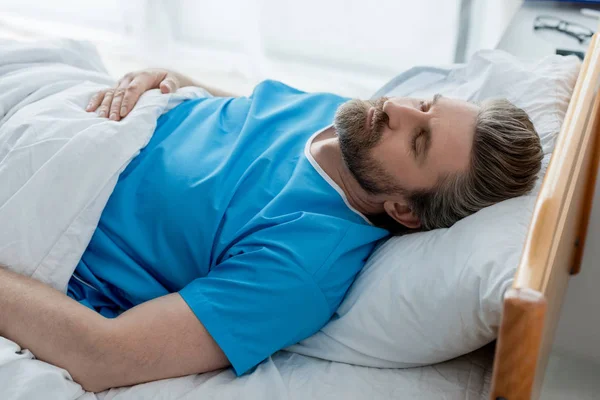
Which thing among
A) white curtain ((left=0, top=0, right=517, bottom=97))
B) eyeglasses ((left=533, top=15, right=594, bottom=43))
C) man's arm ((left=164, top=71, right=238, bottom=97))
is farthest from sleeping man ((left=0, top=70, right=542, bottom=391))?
white curtain ((left=0, top=0, right=517, bottom=97))

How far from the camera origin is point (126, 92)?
4.60ft

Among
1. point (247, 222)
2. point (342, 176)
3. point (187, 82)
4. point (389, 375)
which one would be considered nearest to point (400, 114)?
point (342, 176)

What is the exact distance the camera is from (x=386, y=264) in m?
1.12

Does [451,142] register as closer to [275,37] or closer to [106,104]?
[106,104]

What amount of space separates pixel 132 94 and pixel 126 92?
1cm

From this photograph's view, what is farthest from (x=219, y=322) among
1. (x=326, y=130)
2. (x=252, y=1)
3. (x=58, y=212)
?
(x=252, y=1)

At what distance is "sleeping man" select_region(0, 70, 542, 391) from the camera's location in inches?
41.1

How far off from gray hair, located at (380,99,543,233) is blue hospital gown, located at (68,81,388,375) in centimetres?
15

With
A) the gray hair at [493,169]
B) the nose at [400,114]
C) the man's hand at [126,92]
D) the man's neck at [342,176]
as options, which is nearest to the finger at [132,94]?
the man's hand at [126,92]

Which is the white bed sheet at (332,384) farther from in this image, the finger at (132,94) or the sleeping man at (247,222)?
the finger at (132,94)

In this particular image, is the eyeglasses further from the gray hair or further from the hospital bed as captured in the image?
the gray hair

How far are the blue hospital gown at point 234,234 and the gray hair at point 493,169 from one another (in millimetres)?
147

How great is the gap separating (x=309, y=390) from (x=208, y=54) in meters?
1.67

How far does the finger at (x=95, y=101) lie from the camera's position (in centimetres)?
138
